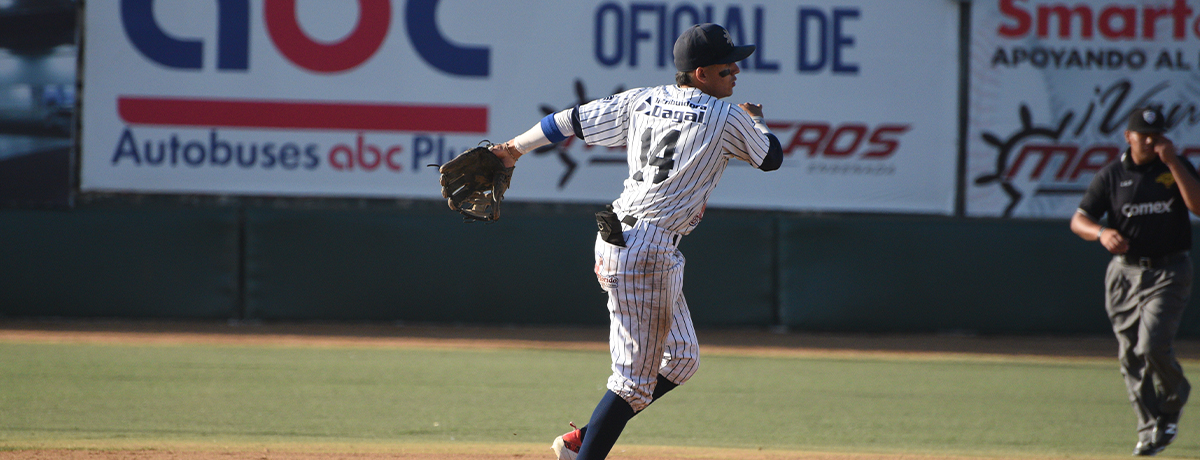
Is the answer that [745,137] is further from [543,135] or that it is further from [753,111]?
[543,135]

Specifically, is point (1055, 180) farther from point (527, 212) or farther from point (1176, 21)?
point (527, 212)

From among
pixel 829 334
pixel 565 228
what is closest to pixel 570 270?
pixel 565 228

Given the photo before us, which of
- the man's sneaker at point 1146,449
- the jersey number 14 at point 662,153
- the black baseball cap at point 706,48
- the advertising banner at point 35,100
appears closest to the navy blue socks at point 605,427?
the jersey number 14 at point 662,153

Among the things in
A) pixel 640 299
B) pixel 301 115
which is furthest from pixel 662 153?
pixel 301 115

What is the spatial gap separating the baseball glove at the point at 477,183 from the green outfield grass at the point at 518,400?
1.54 m

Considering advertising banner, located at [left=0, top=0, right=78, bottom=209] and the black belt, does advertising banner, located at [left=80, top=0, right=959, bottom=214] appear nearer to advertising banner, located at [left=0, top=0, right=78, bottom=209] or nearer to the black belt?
advertising banner, located at [left=0, top=0, right=78, bottom=209]

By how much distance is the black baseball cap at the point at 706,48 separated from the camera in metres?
3.52

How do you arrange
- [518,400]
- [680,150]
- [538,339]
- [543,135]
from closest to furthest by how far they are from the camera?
[680,150]
[543,135]
[518,400]
[538,339]

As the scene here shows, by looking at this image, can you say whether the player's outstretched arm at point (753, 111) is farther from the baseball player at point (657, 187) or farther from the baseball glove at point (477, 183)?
the baseball glove at point (477, 183)

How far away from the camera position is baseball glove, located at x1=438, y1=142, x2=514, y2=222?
3.91 metres

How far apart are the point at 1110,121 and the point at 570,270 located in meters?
5.37

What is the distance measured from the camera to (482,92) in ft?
33.6

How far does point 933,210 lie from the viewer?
33.8 ft

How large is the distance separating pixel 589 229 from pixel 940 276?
10.7 ft
